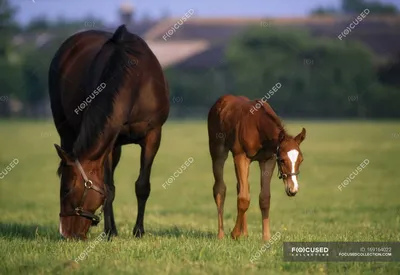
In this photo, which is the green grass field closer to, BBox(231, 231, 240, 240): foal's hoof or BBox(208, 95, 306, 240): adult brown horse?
BBox(231, 231, 240, 240): foal's hoof

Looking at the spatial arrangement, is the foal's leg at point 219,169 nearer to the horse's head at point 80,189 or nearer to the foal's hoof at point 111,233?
the foal's hoof at point 111,233

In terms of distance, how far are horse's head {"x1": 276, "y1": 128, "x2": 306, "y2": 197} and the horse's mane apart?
1866 mm

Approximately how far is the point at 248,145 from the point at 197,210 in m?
8.89

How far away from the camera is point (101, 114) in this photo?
9094 millimetres

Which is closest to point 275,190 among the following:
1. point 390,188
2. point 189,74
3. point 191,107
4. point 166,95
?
point 390,188

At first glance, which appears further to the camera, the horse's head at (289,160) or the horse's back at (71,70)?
the horse's back at (71,70)

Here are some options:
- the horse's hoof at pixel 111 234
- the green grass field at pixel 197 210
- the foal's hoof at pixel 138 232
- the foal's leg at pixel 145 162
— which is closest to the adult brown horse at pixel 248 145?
the green grass field at pixel 197 210

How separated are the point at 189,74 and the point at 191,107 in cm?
766

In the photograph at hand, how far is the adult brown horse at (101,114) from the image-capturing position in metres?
8.77

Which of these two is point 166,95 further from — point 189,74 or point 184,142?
point 189,74

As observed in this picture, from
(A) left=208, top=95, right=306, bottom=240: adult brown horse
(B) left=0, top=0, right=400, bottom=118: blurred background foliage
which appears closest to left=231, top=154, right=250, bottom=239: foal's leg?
(A) left=208, top=95, right=306, bottom=240: adult brown horse

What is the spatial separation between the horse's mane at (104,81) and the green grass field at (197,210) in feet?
3.50

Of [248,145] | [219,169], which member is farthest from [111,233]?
[248,145]

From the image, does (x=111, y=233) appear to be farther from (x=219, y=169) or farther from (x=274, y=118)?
(x=274, y=118)
